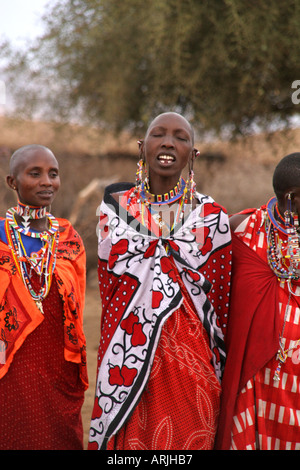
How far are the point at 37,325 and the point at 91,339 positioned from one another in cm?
451

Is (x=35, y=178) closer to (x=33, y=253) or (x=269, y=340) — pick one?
(x=33, y=253)

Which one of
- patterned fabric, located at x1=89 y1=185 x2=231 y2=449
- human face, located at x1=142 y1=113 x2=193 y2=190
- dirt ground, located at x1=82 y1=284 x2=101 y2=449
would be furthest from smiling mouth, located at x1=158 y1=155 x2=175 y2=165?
dirt ground, located at x1=82 y1=284 x2=101 y2=449

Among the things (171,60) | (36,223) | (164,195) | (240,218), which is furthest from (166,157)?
(171,60)

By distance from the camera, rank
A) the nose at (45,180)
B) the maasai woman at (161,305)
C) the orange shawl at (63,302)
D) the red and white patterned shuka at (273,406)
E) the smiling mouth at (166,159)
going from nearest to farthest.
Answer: the maasai woman at (161,305) < the red and white patterned shuka at (273,406) < the smiling mouth at (166,159) < the orange shawl at (63,302) < the nose at (45,180)

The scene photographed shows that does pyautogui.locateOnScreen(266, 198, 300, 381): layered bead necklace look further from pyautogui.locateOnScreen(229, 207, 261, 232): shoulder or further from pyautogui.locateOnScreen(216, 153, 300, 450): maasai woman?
pyautogui.locateOnScreen(229, 207, 261, 232): shoulder

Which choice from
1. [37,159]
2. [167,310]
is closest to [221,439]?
[167,310]

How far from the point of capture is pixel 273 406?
312cm

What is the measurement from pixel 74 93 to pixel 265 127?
12.2ft

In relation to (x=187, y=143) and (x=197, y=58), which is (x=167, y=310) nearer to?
(x=187, y=143)

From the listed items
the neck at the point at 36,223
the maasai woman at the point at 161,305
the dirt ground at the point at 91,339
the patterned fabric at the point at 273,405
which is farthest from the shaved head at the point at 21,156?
the dirt ground at the point at 91,339

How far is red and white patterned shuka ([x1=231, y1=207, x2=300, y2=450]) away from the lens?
3088 millimetres

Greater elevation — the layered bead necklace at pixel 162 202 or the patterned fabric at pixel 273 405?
the layered bead necklace at pixel 162 202

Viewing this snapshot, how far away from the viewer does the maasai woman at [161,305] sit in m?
2.99

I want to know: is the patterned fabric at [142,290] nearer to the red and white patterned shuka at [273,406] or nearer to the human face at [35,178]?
the red and white patterned shuka at [273,406]
